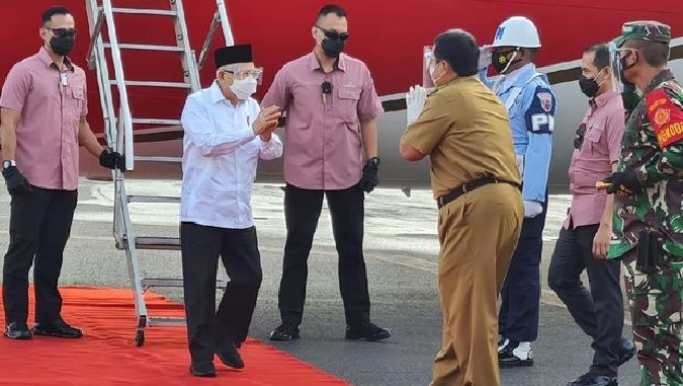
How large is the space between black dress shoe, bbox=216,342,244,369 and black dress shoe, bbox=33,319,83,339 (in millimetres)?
1148

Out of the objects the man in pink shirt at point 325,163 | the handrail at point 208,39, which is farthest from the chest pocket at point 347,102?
the handrail at point 208,39

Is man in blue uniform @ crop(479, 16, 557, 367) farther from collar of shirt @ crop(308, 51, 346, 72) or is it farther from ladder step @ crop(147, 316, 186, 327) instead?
ladder step @ crop(147, 316, 186, 327)

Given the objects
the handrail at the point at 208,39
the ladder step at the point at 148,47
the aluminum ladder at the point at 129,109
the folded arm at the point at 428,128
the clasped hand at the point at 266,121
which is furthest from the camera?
the handrail at the point at 208,39

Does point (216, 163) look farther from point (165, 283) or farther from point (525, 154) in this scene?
point (525, 154)

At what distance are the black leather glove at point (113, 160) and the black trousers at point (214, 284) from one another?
1000 mm

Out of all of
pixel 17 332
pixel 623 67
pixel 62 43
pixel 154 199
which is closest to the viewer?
pixel 623 67

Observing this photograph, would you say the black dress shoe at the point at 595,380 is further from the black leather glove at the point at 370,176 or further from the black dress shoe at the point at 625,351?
the black leather glove at the point at 370,176

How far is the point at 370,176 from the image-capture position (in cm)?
809

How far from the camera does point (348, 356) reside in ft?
25.0

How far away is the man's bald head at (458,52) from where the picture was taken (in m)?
6.03

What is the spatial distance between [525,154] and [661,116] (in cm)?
196

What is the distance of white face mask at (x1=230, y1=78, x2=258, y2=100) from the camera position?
6809 millimetres

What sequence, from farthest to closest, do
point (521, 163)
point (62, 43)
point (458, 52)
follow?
point (62, 43) → point (521, 163) → point (458, 52)

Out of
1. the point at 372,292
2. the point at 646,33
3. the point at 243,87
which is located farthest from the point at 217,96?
the point at 372,292
